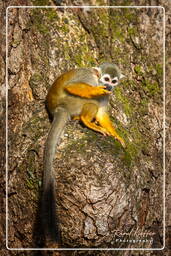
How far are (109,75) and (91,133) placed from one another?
403 millimetres

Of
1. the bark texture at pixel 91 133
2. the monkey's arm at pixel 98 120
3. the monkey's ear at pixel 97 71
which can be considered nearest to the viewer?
the bark texture at pixel 91 133

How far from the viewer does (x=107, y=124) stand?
2.72 m

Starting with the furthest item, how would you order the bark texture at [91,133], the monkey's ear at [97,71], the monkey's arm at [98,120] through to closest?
the monkey's ear at [97,71] → the monkey's arm at [98,120] → the bark texture at [91,133]

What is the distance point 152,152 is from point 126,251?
726 millimetres

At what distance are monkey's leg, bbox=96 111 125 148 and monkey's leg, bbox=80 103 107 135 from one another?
0.05 metres

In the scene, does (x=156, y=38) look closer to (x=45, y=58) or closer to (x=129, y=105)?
(x=129, y=105)

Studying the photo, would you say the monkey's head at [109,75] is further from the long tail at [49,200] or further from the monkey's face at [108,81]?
the long tail at [49,200]

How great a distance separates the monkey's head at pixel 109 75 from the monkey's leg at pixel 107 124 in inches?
7.6

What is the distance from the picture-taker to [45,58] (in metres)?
2.87

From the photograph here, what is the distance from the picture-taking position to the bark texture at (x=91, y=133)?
2.32 meters

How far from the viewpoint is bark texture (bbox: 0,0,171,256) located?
2324 mm

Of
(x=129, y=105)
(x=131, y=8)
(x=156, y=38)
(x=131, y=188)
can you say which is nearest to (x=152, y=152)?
(x=129, y=105)

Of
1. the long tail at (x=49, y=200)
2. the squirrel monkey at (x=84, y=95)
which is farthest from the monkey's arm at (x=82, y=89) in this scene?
the long tail at (x=49, y=200)

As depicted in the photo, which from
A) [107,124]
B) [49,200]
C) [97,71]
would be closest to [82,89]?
[97,71]
